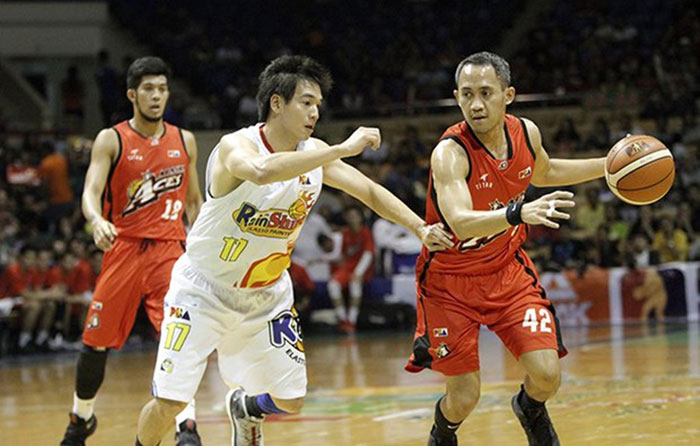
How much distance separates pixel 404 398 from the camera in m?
8.87

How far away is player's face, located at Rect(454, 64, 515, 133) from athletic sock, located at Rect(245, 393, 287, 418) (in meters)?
1.73

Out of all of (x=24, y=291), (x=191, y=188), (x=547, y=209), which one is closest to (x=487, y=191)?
(x=547, y=209)

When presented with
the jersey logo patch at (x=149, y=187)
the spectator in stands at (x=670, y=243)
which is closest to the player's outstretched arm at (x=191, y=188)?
the jersey logo patch at (x=149, y=187)

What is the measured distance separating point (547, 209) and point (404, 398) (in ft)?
14.1

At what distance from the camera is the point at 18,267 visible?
14609mm

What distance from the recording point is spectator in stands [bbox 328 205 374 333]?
50.1 feet

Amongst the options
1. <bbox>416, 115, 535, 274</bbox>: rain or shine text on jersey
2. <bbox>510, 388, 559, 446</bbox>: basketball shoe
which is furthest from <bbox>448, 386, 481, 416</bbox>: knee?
<bbox>416, 115, 535, 274</bbox>: rain or shine text on jersey

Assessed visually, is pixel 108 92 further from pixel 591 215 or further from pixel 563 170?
pixel 563 170

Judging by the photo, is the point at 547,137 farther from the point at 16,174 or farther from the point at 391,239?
the point at 16,174

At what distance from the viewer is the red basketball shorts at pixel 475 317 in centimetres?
565

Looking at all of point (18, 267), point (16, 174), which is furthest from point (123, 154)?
point (16, 174)

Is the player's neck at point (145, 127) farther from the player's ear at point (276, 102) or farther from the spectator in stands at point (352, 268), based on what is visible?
the spectator in stands at point (352, 268)

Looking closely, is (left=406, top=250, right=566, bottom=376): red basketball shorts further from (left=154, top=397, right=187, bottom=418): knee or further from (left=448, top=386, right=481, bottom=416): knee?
(left=154, top=397, right=187, bottom=418): knee

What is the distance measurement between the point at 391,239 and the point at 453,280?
10.1 meters
